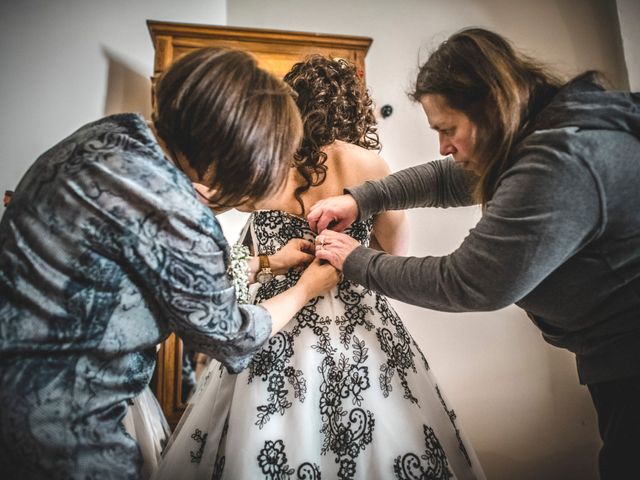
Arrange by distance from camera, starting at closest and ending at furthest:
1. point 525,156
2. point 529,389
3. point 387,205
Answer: point 525,156
point 387,205
point 529,389

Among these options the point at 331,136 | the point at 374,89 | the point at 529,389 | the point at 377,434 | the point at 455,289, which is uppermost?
the point at 374,89

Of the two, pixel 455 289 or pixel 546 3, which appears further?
pixel 546 3

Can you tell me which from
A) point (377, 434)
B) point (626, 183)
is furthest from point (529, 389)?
point (626, 183)

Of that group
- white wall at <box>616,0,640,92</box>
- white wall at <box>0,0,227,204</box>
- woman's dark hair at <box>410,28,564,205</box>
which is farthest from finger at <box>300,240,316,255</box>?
white wall at <box>616,0,640,92</box>

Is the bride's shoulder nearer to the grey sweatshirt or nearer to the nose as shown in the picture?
the nose

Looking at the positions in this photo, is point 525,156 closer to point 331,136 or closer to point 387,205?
point 387,205

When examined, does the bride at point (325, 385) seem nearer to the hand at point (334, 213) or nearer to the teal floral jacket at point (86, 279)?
the hand at point (334, 213)

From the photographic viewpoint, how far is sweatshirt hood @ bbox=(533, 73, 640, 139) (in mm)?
616

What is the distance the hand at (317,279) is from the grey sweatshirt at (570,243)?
202mm

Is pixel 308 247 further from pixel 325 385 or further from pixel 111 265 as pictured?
pixel 111 265

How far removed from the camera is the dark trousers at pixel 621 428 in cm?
69

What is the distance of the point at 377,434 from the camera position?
812mm

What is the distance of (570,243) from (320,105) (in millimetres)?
705

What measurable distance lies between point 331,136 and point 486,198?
0.46 m
